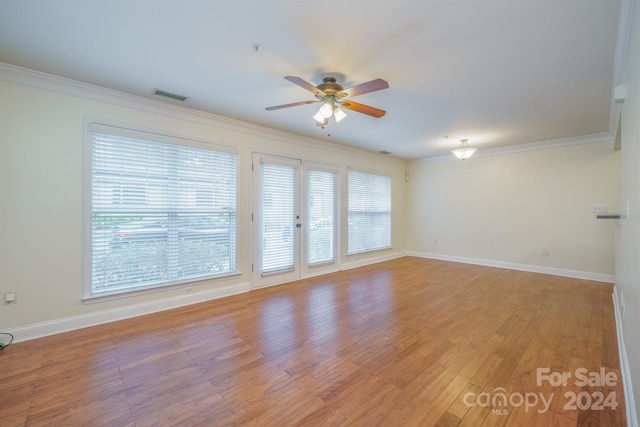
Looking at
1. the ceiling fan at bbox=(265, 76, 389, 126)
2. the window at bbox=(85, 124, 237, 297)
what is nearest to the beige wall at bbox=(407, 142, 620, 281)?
the ceiling fan at bbox=(265, 76, 389, 126)

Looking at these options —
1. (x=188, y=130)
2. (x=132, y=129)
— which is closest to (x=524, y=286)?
(x=188, y=130)

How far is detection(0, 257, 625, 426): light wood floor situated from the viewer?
1.71 meters

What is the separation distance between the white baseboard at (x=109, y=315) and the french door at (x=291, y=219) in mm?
751

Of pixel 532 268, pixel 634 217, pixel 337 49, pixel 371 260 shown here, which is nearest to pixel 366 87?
pixel 337 49

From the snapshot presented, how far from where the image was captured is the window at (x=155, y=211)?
3.03 m

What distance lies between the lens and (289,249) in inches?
188

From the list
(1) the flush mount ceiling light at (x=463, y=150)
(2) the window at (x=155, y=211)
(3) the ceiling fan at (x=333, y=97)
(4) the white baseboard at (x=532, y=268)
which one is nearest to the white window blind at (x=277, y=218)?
(2) the window at (x=155, y=211)

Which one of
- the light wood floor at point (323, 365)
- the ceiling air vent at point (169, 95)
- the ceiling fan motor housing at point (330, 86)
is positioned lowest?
the light wood floor at point (323, 365)

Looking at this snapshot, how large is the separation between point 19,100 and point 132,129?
3.01ft

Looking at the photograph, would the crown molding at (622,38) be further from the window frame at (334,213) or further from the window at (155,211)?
the window at (155,211)

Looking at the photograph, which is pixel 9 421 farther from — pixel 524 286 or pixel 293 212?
pixel 524 286

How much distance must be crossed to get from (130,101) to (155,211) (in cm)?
134

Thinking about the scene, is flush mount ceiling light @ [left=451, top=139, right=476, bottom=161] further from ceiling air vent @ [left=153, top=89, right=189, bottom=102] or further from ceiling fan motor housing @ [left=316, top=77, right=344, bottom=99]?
ceiling air vent @ [left=153, top=89, right=189, bottom=102]

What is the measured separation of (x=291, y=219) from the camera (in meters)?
4.79
